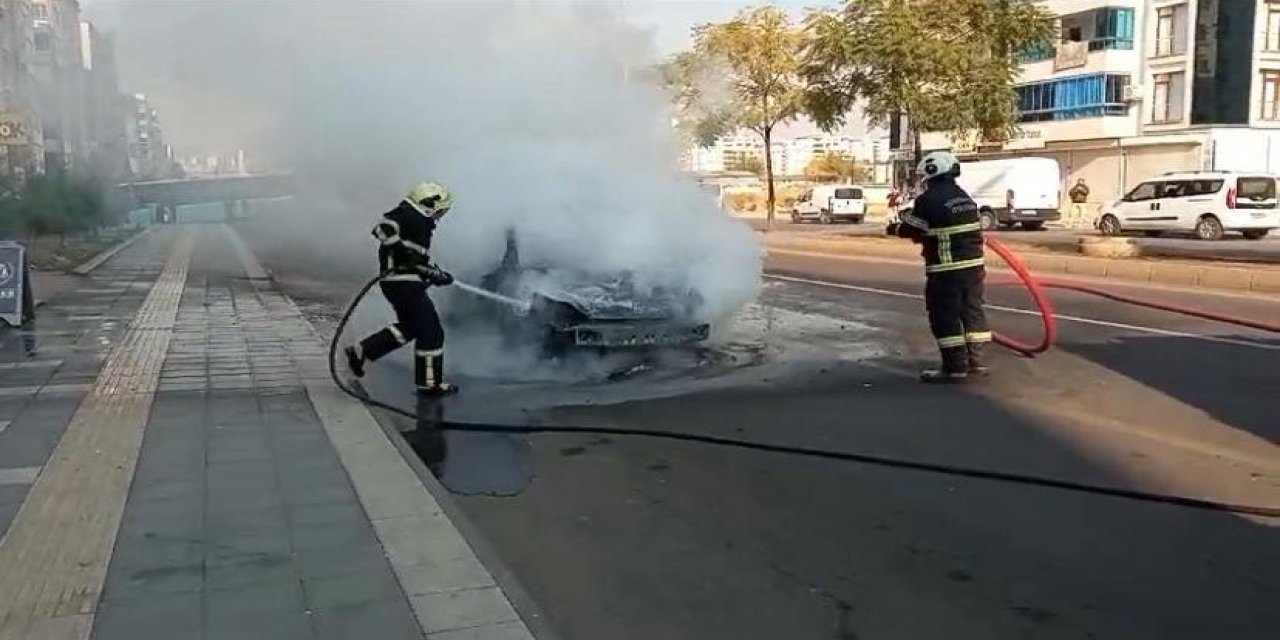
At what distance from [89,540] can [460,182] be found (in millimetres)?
7178

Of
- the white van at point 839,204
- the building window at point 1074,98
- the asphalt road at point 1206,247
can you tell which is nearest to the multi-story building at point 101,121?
the asphalt road at point 1206,247

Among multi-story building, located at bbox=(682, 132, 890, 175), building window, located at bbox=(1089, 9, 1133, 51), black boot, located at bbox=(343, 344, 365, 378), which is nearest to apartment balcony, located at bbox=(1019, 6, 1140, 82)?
building window, located at bbox=(1089, 9, 1133, 51)

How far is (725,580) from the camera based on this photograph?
424cm

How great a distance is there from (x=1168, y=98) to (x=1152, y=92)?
85cm

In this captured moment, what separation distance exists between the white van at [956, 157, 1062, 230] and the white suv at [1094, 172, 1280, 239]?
659 cm

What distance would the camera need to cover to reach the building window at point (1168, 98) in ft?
153

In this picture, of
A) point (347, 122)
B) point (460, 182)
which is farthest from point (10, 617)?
point (347, 122)

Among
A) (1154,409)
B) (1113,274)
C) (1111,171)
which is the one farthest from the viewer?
(1111,171)

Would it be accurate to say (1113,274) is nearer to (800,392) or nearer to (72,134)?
(800,392)

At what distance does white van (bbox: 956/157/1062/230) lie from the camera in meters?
36.0

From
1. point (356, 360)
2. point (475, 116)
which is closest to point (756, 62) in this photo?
point (475, 116)

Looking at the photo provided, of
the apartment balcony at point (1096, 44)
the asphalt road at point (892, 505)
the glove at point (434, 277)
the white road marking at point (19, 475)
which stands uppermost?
the apartment balcony at point (1096, 44)

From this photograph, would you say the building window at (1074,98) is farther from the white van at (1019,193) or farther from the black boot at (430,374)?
the black boot at (430,374)

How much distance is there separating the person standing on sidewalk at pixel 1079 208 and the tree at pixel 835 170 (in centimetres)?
4079
